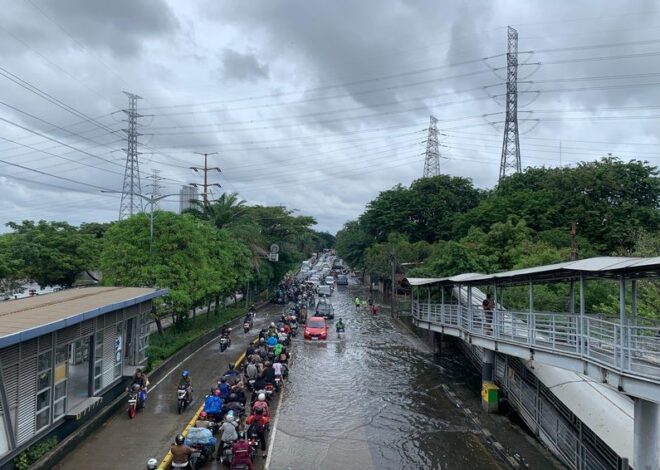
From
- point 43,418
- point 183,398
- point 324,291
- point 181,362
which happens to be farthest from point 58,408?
point 324,291

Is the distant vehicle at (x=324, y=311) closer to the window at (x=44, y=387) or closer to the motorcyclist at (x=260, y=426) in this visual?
the motorcyclist at (x=260, y=426)

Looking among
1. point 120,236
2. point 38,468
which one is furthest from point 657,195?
point 38,468

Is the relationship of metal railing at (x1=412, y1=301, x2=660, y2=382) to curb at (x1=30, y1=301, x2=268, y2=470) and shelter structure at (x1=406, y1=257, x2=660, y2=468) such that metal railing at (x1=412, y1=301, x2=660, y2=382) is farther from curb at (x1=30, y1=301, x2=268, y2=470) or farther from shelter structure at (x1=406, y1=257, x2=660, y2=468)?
curb at (x1=30, y1=301, x2=268, y2=470)

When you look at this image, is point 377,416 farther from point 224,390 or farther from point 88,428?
point 88,428

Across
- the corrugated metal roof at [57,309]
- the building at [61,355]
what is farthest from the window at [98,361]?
the corrugated metal roof at [57,309]

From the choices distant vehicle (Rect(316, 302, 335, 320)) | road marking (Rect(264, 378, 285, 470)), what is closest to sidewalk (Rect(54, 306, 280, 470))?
road marking (Rect(264, 378, 285, 470))

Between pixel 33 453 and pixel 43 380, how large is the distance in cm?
A: 164

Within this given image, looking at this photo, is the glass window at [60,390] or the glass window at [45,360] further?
the glass window at [60,390]

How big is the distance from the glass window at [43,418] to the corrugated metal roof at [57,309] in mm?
1980

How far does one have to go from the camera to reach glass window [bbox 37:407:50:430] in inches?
476

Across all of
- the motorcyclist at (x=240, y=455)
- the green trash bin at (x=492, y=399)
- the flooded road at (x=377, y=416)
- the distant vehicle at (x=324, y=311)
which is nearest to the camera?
the motorcyclist at (x=240, y=455)

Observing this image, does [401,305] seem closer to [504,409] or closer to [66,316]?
[504,409]

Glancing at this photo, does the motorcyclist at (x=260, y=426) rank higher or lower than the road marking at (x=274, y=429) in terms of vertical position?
higher

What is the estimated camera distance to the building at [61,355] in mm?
10938
